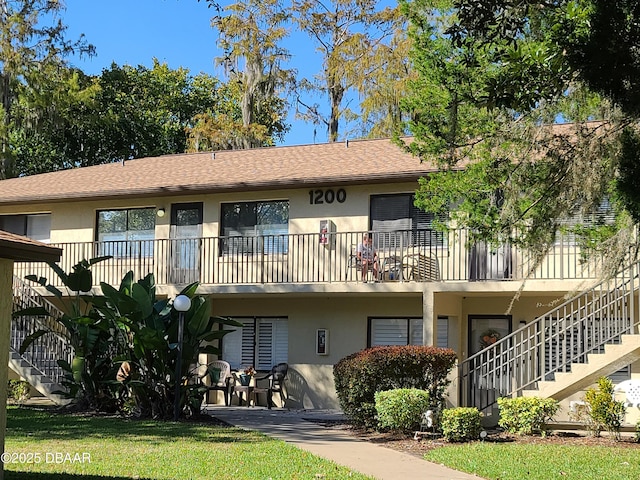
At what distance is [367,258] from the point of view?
60.5ft

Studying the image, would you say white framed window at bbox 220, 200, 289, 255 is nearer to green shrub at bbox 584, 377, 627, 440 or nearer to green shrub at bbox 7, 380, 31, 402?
green shrub at bbox 7, 380, 31, 402

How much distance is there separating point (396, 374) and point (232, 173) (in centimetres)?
831

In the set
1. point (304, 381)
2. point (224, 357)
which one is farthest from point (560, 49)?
point (224, 357)

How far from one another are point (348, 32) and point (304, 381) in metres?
17.2

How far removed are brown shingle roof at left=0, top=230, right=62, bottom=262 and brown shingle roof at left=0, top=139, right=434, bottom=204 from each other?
10805 millimetres

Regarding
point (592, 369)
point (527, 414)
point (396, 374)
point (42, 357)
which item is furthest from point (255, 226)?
point (592, 369)

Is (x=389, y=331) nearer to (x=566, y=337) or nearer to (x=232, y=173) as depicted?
(x=566, y=337)

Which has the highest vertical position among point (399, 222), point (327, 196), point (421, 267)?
point (327, 196)

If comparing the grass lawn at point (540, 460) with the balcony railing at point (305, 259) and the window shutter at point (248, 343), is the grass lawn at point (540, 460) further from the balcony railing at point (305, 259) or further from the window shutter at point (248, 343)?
the window shutter at point (248, 343)

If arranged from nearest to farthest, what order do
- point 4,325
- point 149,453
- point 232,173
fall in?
point 4,325 < point 149,453 < point 232,173

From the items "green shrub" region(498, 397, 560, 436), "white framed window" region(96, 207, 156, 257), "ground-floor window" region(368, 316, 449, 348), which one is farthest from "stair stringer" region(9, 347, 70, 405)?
"green shrub" region(498, 397, 560, 436)

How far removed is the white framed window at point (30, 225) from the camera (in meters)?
22.8

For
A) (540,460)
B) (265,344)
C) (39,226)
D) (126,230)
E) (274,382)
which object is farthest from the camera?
(39,226)

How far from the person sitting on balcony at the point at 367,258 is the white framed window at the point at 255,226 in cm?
215
